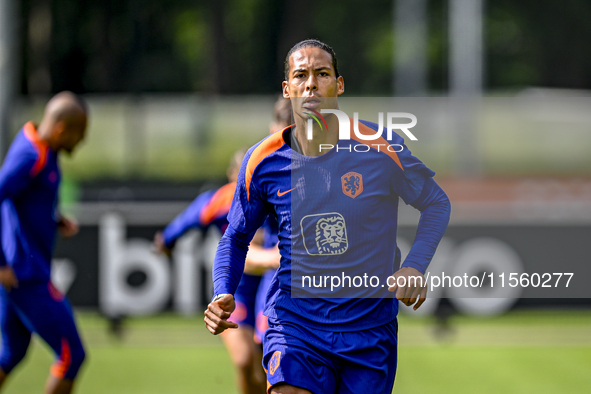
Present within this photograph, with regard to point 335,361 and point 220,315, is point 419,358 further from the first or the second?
point 220,315

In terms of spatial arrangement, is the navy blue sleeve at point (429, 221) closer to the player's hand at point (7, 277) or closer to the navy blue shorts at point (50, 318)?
the navy blue shorts at point (50, 318)

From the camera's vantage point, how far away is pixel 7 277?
499cm

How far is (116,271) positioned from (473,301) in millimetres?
4340

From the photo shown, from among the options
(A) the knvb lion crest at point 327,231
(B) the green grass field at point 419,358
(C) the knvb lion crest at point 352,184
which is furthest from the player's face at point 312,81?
(B) the green grass field at point 419,358

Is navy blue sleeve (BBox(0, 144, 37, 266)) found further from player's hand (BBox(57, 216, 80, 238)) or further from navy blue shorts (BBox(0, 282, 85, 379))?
player's hand (BBox(57, 216, 80, 238))

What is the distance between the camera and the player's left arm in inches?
119

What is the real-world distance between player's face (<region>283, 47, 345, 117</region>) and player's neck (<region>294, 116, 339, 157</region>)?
78 mm

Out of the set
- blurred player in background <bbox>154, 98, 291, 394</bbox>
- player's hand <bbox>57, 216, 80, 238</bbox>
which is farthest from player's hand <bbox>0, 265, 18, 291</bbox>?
blurred player in background <bbox>154, 98, 291, 394</bbox>

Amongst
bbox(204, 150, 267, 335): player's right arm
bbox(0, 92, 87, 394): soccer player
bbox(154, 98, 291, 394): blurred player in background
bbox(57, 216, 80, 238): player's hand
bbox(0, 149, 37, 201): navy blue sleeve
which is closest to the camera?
bbox(204, 150, 267, 335): player's right arm

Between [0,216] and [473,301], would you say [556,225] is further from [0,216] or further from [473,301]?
[0,216]

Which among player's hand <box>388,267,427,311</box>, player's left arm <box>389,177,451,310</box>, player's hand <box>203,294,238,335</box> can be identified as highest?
player's left arm <box>389,177,451,310</box>

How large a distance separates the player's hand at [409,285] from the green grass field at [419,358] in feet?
13.3

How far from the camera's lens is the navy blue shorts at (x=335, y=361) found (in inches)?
124

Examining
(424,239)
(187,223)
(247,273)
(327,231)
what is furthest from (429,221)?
(187,223)
